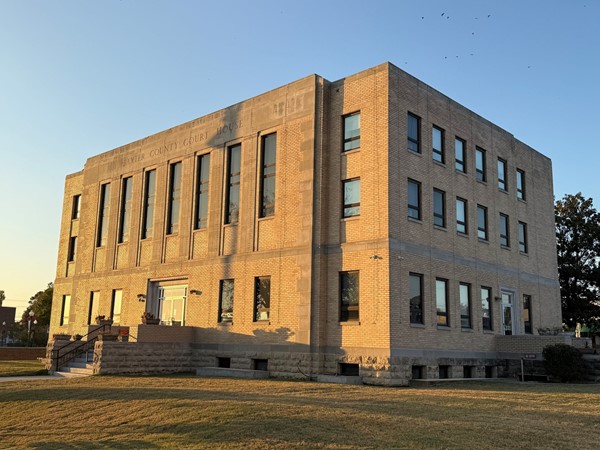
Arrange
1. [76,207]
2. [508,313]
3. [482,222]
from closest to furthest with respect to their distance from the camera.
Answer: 1. [482,222]
2. [508,313]
3. [76,207]

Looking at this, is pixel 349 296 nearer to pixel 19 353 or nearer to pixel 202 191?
pixel 202 191

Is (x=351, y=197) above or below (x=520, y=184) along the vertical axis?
below

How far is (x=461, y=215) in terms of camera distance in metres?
27.0

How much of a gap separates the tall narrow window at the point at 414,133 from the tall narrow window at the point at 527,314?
35.0 feet

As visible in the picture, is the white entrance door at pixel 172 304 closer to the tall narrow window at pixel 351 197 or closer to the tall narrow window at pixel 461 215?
the tall narrow window at pixel 351 197

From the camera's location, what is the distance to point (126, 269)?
3247 cm

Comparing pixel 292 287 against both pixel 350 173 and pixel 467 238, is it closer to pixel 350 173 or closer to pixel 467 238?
pixel 350 173

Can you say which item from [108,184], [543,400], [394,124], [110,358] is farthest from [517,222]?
[108,184]

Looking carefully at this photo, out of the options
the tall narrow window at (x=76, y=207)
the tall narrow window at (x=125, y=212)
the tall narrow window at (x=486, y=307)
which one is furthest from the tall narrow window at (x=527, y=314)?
the tall narrow window at (x=76, y=207)

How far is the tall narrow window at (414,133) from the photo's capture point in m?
24.8

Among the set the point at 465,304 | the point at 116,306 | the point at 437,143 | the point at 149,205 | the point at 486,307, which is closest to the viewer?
the point at 465,304

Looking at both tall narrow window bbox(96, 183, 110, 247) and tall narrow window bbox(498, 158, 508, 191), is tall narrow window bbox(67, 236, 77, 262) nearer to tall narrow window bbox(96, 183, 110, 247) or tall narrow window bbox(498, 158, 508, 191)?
tall narrow window bbox(96, 183, 110, 247)

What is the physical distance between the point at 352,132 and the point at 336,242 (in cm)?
453

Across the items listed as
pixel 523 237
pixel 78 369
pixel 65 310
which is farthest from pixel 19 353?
pixel 523 237
